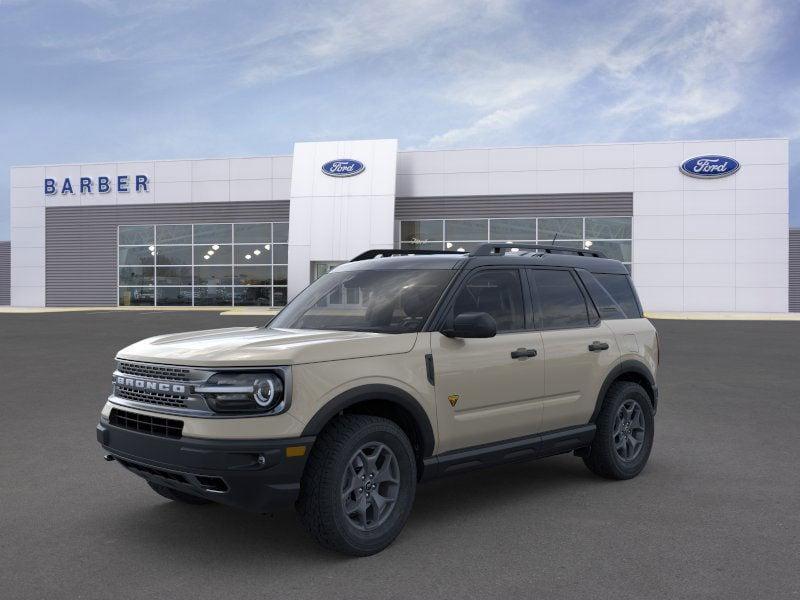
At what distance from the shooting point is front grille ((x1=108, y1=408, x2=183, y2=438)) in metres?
4.31

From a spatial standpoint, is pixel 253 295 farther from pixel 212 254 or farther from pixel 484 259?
pixel 484 259

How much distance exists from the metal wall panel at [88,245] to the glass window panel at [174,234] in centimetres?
34

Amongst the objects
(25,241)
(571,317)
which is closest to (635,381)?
(571,317)

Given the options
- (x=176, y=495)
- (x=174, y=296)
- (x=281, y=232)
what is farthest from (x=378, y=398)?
(x=174, y=296)

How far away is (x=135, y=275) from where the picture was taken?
43406mm

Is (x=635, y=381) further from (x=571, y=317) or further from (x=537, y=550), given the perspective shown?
(x=537, y=550)

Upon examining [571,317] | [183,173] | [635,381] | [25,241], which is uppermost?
[183,173]

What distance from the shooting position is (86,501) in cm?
561

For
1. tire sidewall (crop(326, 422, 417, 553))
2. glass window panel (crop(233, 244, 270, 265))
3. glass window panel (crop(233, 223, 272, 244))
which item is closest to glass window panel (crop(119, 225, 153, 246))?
glass window panel (crop(233, 223, 272, 244))

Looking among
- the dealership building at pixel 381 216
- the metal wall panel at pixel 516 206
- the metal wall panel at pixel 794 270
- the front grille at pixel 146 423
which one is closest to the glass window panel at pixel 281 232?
the dealership building at pixel 381 216

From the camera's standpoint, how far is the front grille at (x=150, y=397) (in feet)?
14.2

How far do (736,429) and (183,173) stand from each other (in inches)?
1498

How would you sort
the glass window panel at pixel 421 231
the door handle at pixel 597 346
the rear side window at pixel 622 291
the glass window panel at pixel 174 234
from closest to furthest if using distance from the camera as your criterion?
the door handle at pixel 597 346, the rear side window at pixel 622 291, the glass window panel at pixel 421 231, the glass window panel at pixel 174 234

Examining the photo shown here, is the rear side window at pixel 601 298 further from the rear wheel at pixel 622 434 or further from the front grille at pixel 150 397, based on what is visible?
the front grille at pixel 150 397
